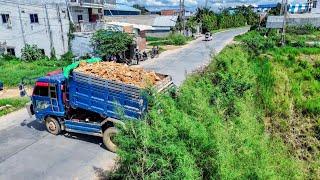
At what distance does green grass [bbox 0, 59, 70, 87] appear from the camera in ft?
74.3

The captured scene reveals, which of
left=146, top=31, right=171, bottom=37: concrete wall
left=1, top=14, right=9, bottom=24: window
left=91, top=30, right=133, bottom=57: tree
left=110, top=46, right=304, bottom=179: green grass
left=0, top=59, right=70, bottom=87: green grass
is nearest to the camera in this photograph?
left=110, top=46, right=304, bottom=179: green grass

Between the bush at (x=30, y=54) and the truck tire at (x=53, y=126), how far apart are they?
18961 millimetres

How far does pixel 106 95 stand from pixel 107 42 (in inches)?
683

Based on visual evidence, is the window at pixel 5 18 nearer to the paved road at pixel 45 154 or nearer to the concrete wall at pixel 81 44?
the concrete wall at pixel 81 44

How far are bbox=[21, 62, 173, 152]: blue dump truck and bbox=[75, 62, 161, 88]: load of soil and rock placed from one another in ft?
0.85

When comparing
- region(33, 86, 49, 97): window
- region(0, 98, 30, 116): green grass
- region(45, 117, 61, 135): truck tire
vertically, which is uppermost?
region(33, 86, 49, 97): window

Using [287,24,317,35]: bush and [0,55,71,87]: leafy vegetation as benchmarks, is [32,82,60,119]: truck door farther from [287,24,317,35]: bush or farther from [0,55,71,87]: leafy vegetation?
[287,24,317,35]: bush

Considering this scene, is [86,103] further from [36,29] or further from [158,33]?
[158,33]

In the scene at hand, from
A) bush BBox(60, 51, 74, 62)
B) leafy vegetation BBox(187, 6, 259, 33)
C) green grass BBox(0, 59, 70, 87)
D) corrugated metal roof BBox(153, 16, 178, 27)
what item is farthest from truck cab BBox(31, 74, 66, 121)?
leafy vegetation BBox(187, 6, 259, 33)

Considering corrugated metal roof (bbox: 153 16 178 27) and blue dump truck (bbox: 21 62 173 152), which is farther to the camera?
corrugated metal roof (bbox: 153 16 178 27)

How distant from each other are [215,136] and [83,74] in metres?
5.72

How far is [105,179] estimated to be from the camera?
389 inches

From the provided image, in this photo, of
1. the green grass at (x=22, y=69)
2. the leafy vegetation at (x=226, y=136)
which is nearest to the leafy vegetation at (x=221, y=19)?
the green grass at (x=22, y=69)

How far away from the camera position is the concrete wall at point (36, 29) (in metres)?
30.3
